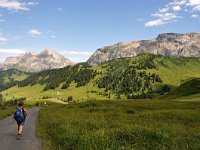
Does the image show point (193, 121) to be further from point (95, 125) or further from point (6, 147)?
point (6, 147)

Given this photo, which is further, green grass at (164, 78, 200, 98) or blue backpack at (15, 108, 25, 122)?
green grass at (164, 78, 200, 98)

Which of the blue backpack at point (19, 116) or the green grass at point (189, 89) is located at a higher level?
the blue backpack at point (19, 116)

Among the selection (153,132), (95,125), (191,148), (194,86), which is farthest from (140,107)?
(194,86)

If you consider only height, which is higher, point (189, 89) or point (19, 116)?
point (19, 116)

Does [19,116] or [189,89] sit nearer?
[19,116]

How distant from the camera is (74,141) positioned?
21.9 meters

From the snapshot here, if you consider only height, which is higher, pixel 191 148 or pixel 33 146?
pixel 191 148

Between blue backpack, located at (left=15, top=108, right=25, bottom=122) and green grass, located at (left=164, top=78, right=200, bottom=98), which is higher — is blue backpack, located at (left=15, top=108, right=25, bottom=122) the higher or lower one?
the higher one

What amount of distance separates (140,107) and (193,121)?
1109 inches

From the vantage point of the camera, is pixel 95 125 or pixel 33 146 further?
pixel 95 125

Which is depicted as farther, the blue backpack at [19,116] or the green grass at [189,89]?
the green grass at [189,89]

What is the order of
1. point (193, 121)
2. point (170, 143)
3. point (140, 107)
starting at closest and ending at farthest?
point (170, 143) < point (193, 121) < point (140, 107)

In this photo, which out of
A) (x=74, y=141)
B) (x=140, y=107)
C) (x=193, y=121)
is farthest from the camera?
(x=140, y=107)

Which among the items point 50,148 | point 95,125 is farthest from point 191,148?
point 95,125
